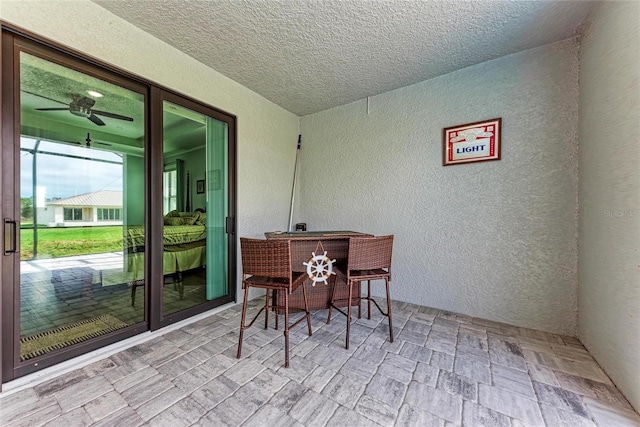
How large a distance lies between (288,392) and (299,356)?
414 mm

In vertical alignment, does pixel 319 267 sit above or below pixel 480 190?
below

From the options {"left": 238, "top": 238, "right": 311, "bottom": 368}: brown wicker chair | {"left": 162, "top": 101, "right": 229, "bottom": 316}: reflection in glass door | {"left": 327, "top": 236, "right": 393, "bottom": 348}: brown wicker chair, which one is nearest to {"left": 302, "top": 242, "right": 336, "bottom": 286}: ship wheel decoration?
{"left": 327, "top": 236, "right": 393, "bottom": 348}: brown wicker chair

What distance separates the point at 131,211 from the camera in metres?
2.38

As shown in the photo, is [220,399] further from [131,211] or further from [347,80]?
[347,80]

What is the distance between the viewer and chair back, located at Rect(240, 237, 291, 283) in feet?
6.17

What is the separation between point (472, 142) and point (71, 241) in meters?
4.35

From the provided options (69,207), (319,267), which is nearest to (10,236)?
(69,207)

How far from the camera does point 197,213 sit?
292 centimetres

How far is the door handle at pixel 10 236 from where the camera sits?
159 centimetres

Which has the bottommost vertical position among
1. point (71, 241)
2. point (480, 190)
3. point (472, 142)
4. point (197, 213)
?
point (71, 241)

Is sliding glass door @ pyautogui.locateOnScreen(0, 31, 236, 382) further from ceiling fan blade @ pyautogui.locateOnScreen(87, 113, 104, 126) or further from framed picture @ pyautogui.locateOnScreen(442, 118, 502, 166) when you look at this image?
framed picture @ pyautogui.locateOnScreen(442, 118, 502, 166)

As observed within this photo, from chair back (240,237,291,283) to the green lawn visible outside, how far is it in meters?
1.53

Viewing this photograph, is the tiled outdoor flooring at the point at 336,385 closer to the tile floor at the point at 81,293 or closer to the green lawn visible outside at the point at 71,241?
the tile floor at the point at 81,293

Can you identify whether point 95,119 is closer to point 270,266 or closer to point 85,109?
point 85,109
